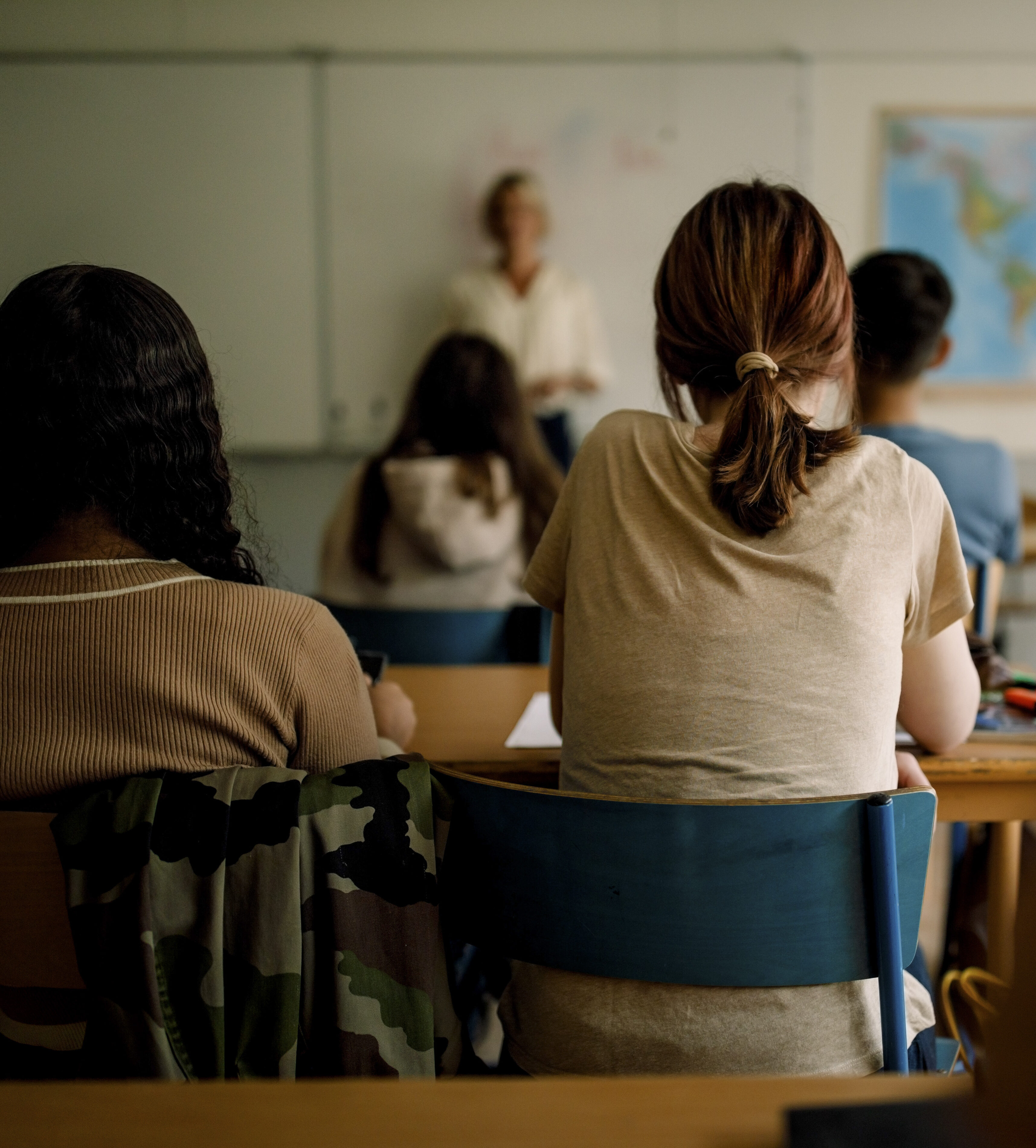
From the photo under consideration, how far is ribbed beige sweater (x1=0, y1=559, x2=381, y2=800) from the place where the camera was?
85cm

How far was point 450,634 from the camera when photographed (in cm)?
183

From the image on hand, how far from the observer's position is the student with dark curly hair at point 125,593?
2.80 ft

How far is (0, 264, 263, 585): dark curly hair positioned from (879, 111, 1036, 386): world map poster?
3543 millimetres

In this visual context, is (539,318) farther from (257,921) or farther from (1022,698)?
(257,921)

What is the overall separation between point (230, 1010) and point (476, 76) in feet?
12.0

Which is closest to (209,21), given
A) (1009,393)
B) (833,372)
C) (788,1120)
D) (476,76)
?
(476,76)

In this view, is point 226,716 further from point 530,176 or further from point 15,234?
point 15,234

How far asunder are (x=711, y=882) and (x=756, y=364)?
0.49 m

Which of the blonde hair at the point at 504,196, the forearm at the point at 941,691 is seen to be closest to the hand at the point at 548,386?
the blonde hair at the point at 504,196

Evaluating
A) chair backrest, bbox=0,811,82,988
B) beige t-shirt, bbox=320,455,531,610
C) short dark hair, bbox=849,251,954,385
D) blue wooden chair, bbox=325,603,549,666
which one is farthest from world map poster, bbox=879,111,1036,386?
chair backrest, bbox=0,811,82,988

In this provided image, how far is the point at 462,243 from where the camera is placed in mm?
3906

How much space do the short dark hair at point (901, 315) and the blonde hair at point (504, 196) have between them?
2.08 metres

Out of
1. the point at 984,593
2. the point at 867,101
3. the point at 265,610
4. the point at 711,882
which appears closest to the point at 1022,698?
the point at 984,593

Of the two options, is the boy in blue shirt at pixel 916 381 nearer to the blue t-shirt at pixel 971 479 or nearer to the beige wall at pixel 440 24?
the blue t-shirt at pixel 971 479
